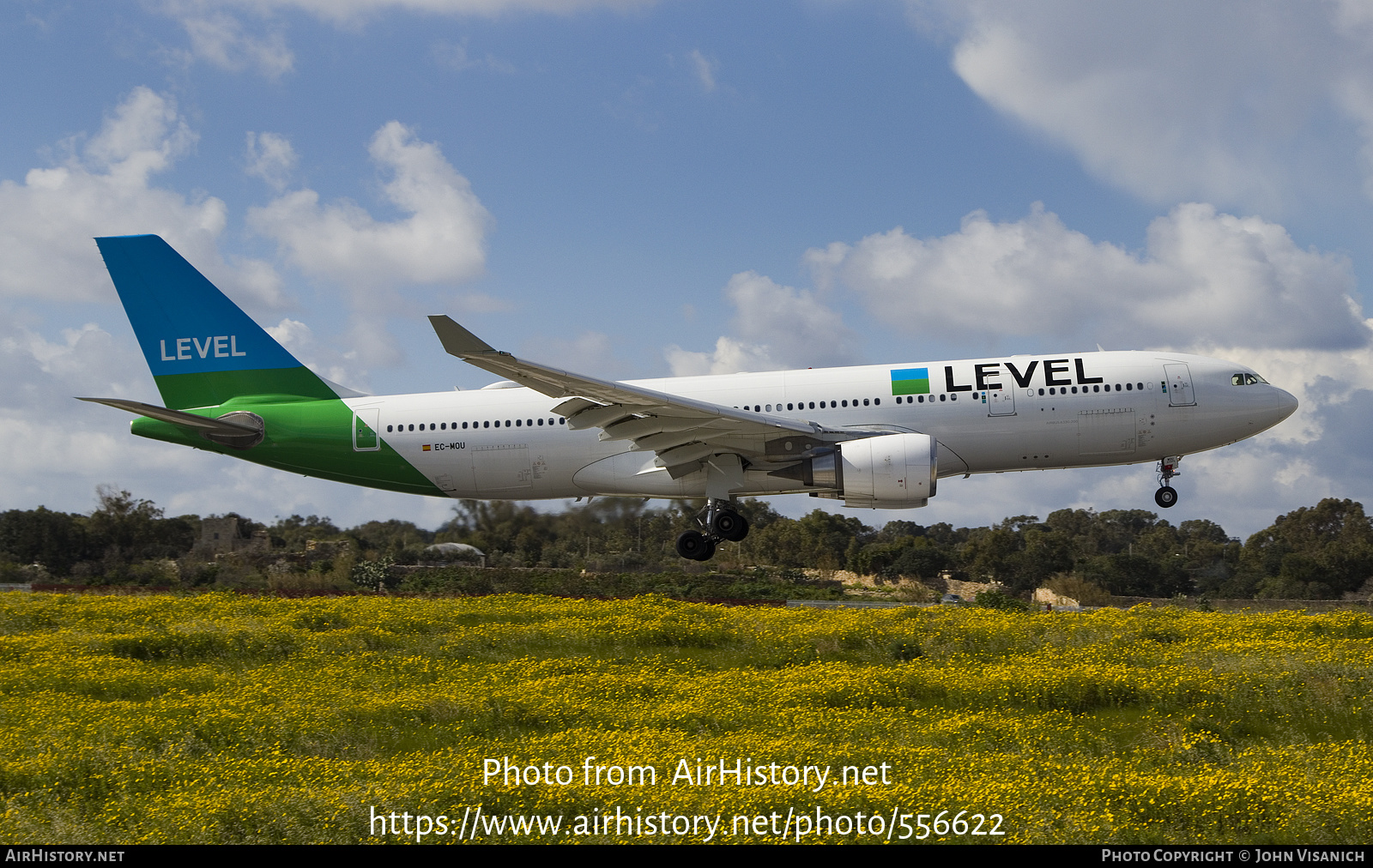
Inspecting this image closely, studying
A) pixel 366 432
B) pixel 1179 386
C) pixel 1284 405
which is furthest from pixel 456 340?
pixel 1284 405

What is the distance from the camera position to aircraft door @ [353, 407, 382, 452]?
23516 mm

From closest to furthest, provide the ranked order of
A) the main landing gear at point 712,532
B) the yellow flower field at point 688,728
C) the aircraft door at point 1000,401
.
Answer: the yellow flower field at point 688,728
the aircraft door at point 1000,401
the main landing gear at point 712,532

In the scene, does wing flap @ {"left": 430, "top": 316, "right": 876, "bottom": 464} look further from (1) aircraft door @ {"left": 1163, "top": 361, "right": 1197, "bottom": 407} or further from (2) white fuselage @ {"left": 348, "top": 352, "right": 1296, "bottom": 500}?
(1) aircraft door @ {"left": 1163, "top": 361, "right": 1197, "bottom": 407}

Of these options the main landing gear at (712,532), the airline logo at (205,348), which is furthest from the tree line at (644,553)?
the airline logo at (205,348)

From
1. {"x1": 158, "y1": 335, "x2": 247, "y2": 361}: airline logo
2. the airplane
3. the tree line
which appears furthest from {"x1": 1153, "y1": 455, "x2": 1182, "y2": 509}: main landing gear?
{"x1": 158, "y1": 335, "x2": 247, "y2": 361}: airline logo

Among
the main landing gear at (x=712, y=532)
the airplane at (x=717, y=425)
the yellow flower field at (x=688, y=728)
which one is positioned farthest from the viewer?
the main landing gear at (x=712, y=532)

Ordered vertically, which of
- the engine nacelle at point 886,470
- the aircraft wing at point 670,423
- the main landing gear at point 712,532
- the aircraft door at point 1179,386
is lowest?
the main landing gear at point 712,532

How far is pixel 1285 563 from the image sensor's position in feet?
132

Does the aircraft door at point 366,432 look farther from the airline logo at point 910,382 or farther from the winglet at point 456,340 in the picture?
the airline logo at point 910,382

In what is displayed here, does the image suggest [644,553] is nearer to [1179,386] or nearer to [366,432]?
[366,432]

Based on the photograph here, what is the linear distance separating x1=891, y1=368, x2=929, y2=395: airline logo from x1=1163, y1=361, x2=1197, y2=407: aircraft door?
523 cm

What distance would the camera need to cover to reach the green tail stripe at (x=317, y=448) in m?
23.6

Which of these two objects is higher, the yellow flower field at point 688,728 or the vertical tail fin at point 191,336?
the vertical tail fin at point 191,336

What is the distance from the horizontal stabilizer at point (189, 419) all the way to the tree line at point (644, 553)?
5.61 metres
